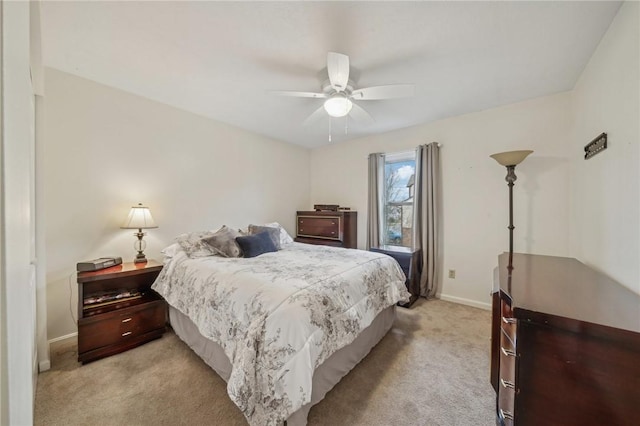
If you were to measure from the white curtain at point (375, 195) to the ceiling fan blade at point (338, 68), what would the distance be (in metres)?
2.04

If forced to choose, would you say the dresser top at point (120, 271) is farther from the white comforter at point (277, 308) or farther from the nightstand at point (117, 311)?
the white comforter at point (277, 308)

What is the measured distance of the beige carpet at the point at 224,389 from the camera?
144 centimetres

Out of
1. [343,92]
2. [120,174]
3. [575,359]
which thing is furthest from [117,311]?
[575,359]

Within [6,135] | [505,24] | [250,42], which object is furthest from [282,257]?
[505,24]

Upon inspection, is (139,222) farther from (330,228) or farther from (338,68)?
(330,228)

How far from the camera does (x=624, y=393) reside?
76 centimetres

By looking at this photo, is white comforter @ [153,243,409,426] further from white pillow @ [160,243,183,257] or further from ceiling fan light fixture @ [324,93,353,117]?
ceiling fan light fixture @ [324,93,353,117]

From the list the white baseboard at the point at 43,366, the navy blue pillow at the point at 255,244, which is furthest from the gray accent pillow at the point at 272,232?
the white baseboard at the point at 43,366

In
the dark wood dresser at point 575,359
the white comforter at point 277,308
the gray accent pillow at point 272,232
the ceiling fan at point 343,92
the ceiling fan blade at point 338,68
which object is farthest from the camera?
the gray accent pillow at point 272,232

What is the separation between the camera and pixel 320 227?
4.14 metres

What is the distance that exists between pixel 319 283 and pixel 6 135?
1492 millimetres

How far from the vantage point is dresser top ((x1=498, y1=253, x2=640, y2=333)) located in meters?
0.86

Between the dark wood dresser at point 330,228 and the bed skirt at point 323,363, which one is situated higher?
the dark wood dresser at point 330,228

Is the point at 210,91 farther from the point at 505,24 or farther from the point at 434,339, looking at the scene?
the point at 434,339
